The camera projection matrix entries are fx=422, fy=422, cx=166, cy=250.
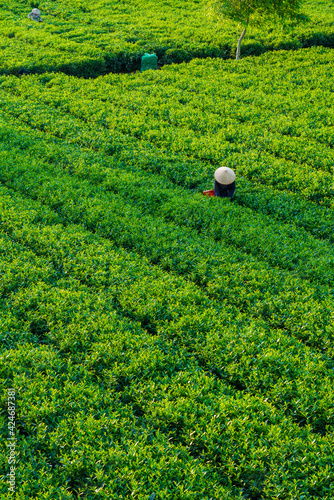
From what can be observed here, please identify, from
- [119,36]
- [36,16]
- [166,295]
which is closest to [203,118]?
[166,295]

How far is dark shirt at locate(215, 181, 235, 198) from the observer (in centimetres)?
936

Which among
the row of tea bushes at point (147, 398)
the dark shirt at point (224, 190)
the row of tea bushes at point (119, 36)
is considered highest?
the row of tea bushes at point (119, 36)

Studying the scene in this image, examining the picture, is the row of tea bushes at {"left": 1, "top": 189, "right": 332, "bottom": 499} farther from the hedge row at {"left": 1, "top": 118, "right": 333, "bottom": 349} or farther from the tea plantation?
the hedge row at {"left": 1, "top": 118, "right": 333, "bottom": 349}

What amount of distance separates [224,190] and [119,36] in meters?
14.7

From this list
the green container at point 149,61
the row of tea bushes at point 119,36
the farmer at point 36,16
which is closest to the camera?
the row of tea bushes at point 119,36

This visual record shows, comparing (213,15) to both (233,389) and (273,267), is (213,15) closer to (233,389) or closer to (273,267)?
(273,267)

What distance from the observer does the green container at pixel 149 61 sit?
58.9 ft

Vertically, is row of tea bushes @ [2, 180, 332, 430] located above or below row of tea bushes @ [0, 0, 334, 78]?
below

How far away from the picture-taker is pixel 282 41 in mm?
21016

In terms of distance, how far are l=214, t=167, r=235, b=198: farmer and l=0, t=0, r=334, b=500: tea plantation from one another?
0.28 metres

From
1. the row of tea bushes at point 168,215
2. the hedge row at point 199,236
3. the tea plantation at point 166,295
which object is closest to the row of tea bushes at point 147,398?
the tea plantation at point 166,295

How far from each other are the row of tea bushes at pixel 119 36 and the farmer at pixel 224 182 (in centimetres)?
1115

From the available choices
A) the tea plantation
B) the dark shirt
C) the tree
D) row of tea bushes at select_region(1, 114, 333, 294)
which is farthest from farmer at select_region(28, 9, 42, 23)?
the dark shirt

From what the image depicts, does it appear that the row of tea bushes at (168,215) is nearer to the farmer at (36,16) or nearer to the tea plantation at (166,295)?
the tea plantation at (166,295)
